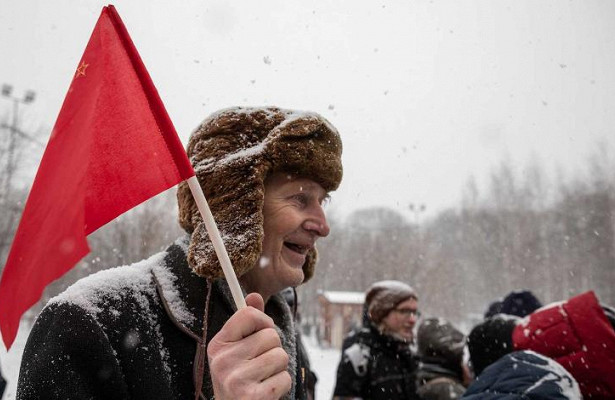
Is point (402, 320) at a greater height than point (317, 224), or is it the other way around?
point (317, 224)

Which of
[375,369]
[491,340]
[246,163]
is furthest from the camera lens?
[375,369]

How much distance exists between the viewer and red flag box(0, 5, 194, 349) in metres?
1.12

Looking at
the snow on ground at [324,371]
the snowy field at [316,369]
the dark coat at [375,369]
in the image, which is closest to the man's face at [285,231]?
the dark coat at [375,369]

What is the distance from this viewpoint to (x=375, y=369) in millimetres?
4176

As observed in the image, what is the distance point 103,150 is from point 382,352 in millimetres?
3702

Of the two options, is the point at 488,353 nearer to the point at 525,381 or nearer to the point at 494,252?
the point at 525,381

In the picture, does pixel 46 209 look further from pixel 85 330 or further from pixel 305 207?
pixel 305 207

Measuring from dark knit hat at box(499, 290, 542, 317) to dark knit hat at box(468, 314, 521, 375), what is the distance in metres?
1.41

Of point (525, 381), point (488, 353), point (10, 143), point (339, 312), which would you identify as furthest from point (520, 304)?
point (339, 312)

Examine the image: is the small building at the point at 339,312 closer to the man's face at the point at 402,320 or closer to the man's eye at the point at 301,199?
the man's face at the point at 402,320

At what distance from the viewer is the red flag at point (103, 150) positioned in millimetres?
1125

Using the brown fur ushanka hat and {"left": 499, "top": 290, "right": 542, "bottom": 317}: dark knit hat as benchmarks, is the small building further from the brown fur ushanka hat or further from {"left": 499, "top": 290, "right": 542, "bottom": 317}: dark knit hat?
the brown fur ushanka hat

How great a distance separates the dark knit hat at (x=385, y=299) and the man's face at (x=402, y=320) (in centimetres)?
4

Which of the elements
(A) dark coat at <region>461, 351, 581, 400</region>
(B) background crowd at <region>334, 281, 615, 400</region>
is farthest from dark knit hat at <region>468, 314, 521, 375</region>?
(A) dark coat at <region>461, 351, 581, 400</region>
